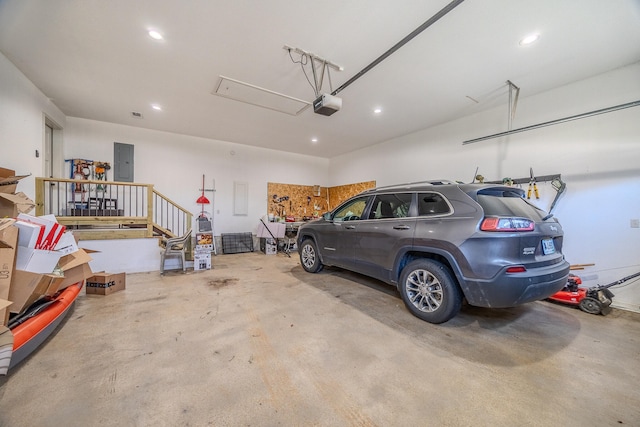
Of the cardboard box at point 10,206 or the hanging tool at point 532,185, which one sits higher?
the hanging tool at point 532,185

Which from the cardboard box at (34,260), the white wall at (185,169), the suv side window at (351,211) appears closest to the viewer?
the cardboard box at (34,260)

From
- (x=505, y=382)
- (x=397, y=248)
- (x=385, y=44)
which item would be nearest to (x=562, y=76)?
(x=385, y=44)

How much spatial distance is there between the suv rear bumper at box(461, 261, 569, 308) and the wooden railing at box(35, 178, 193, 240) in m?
5.37

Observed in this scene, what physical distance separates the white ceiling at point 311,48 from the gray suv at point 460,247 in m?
1.77

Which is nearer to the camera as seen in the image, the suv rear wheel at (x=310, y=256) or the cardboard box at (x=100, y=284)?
the cardboard box at (x=100, y=284)

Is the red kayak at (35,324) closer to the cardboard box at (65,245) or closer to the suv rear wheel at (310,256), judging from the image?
the cardboard box at (65,245)

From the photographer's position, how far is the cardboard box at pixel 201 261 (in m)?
4.75

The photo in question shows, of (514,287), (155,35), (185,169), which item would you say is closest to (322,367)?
(514,287)

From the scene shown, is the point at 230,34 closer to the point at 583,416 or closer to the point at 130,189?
the point at 583,416

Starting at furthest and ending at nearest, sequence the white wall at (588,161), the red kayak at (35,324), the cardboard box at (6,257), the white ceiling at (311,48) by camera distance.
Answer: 1. the white wall at (588,161)
2. the white ceiling at (311,48)
3. the cardboard box at (6,257)
4. the red kayak at (35,324)

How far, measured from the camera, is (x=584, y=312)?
296 cm

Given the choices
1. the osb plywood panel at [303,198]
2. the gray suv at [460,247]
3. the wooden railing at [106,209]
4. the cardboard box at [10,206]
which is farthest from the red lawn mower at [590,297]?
the wooden railing at [106,209]

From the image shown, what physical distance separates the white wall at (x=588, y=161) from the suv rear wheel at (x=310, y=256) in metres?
3.70

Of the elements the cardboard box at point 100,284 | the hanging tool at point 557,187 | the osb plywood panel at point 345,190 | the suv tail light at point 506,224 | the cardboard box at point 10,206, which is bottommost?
the cardboard box at point 100,284
